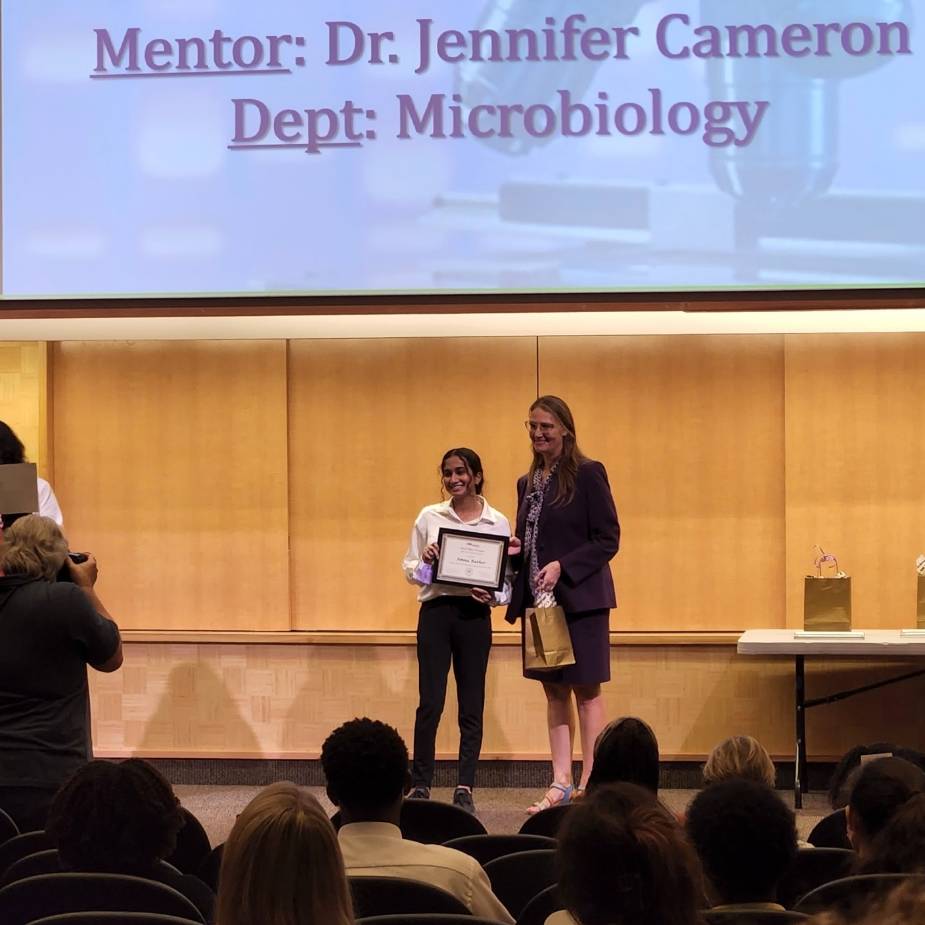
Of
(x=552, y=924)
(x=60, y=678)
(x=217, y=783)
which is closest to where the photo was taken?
(x=552, y=924)

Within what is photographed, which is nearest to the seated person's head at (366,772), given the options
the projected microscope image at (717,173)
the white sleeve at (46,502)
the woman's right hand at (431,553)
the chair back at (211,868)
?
the chair back at (211,868)

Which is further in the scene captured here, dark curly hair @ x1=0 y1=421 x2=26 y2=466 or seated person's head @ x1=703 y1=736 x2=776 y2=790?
dark curly hair @ x1=0 y1=421 x2=26 y2=466

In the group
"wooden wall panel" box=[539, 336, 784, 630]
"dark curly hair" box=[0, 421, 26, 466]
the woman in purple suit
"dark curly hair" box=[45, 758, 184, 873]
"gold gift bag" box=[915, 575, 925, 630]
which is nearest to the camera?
"dark curly hair" box=[45, 758, 184, 873]

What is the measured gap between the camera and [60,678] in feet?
13.2

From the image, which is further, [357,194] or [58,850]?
[357,194]

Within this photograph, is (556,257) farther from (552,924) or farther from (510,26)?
(552,924)

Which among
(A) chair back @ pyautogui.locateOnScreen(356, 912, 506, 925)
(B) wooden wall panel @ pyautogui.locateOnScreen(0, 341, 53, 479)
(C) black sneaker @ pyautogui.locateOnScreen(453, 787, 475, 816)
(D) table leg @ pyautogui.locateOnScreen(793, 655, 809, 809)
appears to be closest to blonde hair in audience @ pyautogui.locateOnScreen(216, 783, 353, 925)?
(A) chair back @ pyautogui.locateOnScreen(356, 912, 506, 925)

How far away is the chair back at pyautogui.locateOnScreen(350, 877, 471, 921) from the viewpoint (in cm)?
250

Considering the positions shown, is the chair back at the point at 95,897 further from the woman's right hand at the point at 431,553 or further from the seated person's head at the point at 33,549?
the woman's right hand at the point at 431,553

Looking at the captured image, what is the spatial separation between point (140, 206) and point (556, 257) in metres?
1.86

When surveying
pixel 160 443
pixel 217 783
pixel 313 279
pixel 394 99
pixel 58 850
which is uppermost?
pixel 394 99

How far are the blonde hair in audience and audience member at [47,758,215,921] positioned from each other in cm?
78

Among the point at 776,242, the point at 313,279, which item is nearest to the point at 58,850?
the point at 313,279

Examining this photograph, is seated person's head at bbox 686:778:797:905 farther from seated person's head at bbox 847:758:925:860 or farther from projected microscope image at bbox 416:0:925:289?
projected microscope image at bbox 416:0:925:289
